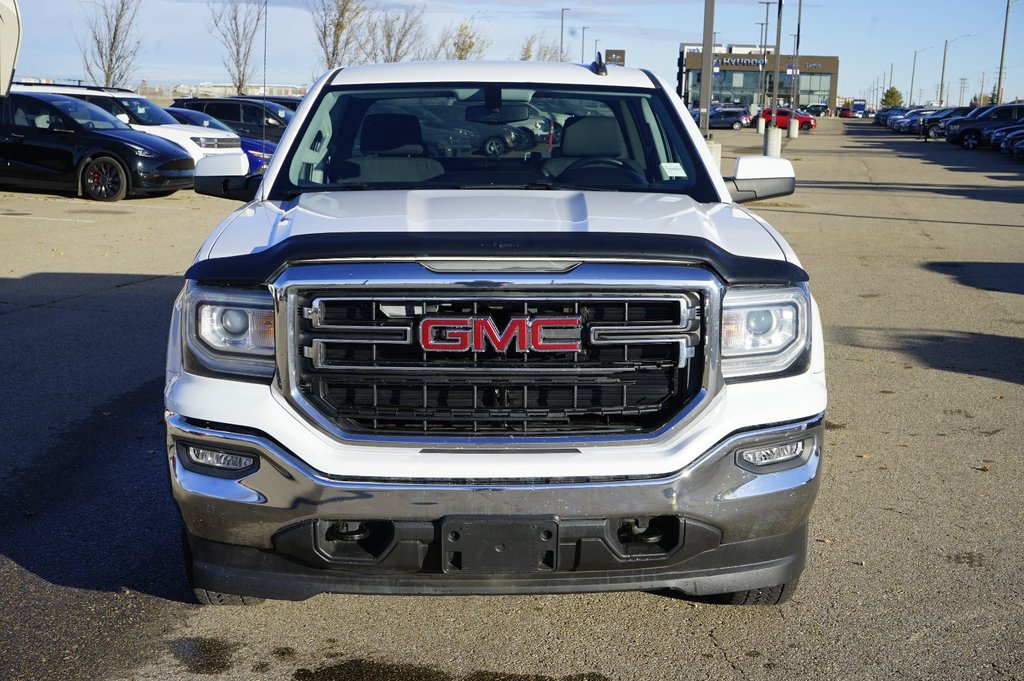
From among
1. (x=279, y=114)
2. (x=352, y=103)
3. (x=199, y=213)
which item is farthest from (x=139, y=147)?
(x=352, y=103)

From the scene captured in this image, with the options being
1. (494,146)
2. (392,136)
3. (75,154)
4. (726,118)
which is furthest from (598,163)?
(726,118)

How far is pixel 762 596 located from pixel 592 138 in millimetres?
2182

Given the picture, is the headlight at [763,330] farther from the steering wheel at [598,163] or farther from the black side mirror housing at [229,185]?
the black side mirror housing at [229,185]

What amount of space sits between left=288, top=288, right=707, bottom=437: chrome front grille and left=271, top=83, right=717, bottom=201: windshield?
4.53 feet

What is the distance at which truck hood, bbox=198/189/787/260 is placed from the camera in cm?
342

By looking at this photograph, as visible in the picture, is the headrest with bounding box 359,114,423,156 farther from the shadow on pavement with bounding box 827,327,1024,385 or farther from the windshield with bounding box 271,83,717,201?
the shadow on pavement with bounding box 827,327,1024,385

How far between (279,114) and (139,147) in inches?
242

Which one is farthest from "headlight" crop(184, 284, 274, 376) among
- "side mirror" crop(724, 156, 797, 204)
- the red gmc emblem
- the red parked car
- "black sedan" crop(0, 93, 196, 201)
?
the red parked car

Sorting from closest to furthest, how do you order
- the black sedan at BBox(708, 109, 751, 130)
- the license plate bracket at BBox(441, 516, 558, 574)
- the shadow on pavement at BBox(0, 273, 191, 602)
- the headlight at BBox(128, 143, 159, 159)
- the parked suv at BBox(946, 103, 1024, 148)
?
the license plate bracket at BBox(441, 516, 558, 574), the shadow on pavement at BBox(0, 273, 191, 602), the headlight at BBox(128, 143, 159, 159), the parked suv at BBox(946, 103, 1024, 148), the black sedan at BBox(708, 109, 751, 130)

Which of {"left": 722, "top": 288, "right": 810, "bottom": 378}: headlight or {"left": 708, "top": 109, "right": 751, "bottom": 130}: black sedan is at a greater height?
{"left": 722, "top": 288, "right": 810, "bottom": 378}: headlight

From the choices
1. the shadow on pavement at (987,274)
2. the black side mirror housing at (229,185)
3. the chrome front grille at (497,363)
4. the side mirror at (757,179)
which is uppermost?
the side mirror at (757,179)

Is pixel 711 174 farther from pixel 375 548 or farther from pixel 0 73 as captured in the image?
pixel 0 73

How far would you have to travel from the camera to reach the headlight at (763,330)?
10.6 ft

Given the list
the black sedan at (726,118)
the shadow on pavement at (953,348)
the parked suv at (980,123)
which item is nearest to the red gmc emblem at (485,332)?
the shadow on pavement at (953,348)
